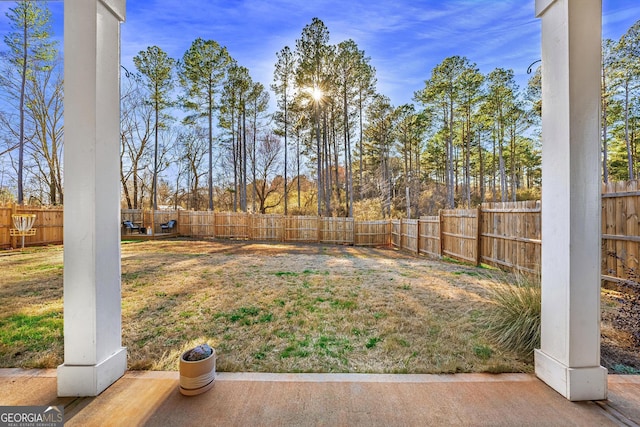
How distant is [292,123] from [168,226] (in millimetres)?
9742

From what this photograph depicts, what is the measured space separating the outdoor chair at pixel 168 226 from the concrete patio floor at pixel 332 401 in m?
13.2

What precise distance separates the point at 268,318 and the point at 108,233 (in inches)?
72.0

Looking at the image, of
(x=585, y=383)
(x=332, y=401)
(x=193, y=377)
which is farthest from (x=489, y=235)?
(x=193, y=377)

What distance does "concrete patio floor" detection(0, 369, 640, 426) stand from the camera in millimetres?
1530

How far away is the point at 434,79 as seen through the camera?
1525 cm

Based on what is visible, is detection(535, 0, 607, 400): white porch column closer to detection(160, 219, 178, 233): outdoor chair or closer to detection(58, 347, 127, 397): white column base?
detection(58, 347, 127, 397): white column base

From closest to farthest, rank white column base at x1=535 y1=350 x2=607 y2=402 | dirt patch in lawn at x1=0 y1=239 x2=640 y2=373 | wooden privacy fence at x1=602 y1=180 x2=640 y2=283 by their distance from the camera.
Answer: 1. white column base at x1=535 y1=350 x2=607 y2=402
2. dirt patch in lawn at x1=0 y1=239 x2=640 y2=373
3. wooden privacy fence at x1=602 y1=180 x2=640 y2=283

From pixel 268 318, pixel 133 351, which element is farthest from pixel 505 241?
pixel 133 351

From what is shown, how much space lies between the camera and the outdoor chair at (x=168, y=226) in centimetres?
1401

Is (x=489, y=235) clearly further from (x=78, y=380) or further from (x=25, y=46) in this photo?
(x=25, y=46)

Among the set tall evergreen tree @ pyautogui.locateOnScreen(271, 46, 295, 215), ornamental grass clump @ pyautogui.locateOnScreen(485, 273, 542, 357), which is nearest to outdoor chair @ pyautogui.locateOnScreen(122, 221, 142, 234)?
tall evergreen tree @ pyautogui.locateOnScreen(271, 46, 295, 215)

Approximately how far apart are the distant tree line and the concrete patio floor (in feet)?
39.3

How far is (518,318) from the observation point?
253cm

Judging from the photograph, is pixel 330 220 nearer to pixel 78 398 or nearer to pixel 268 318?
pixel 268 318
